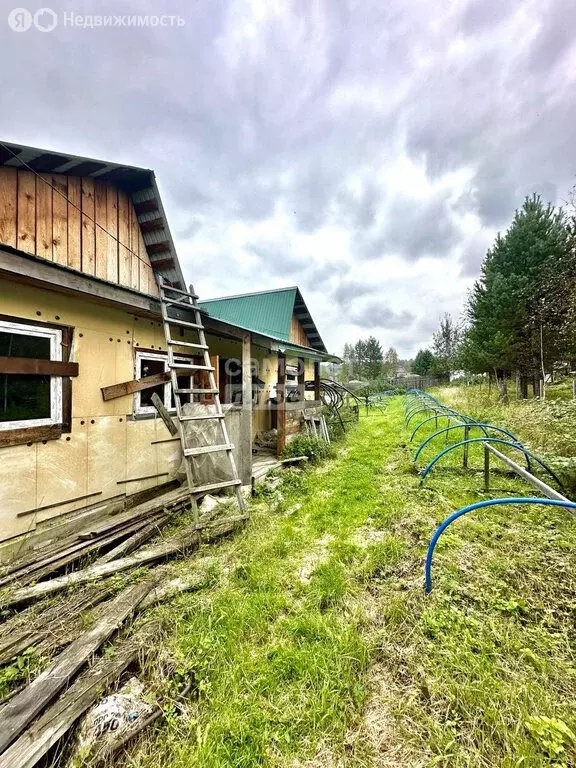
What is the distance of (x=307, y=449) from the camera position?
689 centimetres

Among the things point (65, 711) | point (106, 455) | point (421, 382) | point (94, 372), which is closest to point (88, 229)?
point (94, 372)

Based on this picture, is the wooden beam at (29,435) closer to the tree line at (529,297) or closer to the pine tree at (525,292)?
the tree line at (529,297)

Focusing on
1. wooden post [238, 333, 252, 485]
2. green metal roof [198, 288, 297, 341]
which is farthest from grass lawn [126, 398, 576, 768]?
green metal roof [198, 288, 297, 341]

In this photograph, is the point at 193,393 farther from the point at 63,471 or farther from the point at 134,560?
the point at 134,560

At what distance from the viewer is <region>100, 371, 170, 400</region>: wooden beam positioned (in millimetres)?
4094

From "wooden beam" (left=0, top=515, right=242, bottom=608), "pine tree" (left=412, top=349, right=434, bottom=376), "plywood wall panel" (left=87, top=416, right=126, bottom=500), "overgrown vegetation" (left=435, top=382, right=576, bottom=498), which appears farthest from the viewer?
"pine tree" (left=412, top=349, right=434, bottom=376)

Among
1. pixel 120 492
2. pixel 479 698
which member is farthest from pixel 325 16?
pixel 479 698

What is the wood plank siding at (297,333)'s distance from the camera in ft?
39.3

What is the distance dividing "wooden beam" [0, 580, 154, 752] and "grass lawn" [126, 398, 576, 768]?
11.9 inches

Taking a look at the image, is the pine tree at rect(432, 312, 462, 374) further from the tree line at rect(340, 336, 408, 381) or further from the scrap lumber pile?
the scrap lumber pile

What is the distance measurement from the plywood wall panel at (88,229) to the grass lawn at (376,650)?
13.2 feet

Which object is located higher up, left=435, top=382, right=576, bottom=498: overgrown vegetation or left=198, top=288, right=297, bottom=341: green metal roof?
left=198, top=288, right=297, bottom=341: green metal roof

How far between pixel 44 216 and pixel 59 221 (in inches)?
6.4

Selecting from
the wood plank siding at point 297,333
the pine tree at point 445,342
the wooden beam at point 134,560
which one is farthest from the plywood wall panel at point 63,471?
the pine tree at point 445,342
